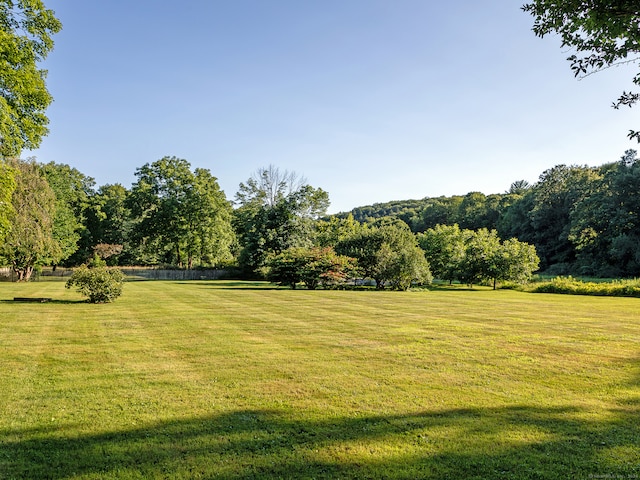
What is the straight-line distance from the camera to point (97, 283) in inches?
632

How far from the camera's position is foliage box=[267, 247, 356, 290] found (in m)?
27.3

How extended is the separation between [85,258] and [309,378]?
56.2m

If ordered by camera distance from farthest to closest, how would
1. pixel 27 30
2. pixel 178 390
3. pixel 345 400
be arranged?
pixel 27 30 < pixel 178 390 < pixel 345 400

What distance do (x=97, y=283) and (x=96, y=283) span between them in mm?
39

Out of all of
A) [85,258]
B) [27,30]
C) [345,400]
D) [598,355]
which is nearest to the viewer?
[345,400]

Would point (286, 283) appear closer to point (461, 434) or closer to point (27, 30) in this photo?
point (27, 30)

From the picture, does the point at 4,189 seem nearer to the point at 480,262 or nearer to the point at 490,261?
the point at 480,262

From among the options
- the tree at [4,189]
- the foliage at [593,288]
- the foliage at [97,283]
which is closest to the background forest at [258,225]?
the foliage at [593,288]

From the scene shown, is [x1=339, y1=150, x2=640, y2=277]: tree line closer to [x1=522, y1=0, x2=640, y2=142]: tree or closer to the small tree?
the small tree

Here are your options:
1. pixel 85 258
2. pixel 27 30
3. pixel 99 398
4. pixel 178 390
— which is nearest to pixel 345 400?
pixel 178 390

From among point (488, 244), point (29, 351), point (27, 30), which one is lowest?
point (29, 351)

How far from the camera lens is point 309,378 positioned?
609 centimetres

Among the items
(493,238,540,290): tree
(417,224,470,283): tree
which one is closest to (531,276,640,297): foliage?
(493,238,540,290): tree

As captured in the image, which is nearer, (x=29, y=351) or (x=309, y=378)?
(x=309, y=378)
